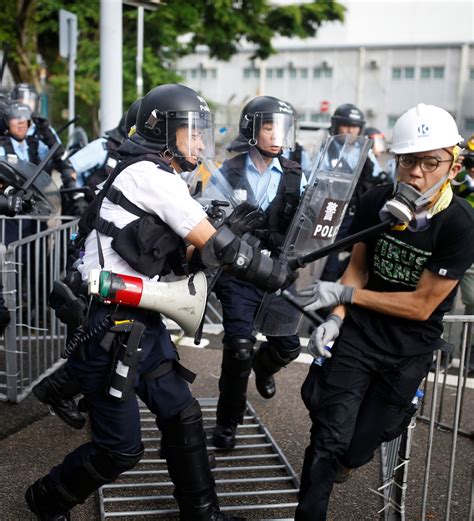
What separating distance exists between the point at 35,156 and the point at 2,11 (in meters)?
12.9

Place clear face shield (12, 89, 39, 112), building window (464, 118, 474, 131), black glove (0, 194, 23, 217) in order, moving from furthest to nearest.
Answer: building window (464, 118, 474, 131), clear face shield (12, 89, 39, 112), black glove (0, 194, 23, 217)

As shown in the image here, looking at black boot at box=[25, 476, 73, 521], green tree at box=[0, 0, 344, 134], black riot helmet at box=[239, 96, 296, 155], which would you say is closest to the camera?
black boot at box=[25, 476, 73, 521]

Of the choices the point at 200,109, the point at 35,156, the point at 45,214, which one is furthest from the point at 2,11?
the point at 200,109

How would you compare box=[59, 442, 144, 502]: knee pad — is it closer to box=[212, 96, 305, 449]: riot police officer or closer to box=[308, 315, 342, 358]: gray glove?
box=[308, 315, 342, 358]: gray glove

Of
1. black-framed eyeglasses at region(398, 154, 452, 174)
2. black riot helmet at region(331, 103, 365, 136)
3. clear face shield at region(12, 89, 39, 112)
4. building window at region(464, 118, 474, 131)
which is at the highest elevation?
black-framed eyeglasses at region(398, 154, 452, 174)

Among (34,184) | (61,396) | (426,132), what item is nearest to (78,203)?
(34,184)

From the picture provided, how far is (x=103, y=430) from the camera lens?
3.12 metres

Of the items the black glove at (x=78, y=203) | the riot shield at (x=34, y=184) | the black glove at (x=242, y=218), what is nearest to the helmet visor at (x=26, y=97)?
the black glove at (x=78, y=203)

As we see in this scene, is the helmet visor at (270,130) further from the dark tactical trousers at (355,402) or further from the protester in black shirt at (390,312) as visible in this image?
the dark tactical trousers at (355,402)

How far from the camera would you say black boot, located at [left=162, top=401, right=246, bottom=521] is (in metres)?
3.23

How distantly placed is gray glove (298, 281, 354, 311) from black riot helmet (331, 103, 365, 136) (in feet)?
15.5

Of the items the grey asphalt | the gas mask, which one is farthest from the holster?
the gas mask

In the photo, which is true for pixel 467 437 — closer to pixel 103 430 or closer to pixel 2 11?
pixel 103 430

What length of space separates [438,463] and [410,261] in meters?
1.69
